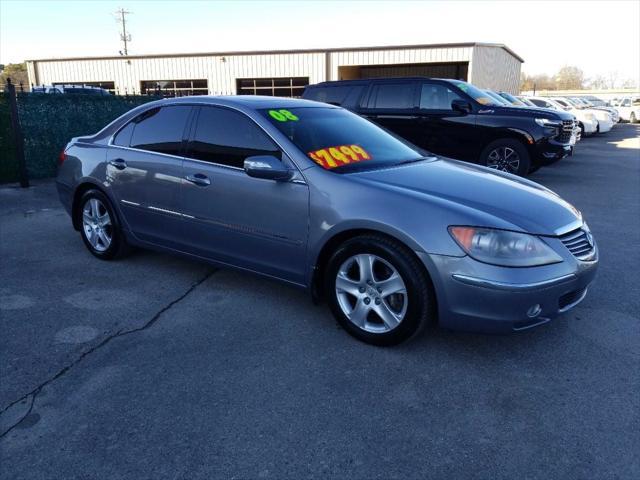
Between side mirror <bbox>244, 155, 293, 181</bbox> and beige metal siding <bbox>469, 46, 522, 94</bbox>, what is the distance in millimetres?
28006

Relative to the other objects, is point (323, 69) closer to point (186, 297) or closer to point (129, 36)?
point (186, 297)

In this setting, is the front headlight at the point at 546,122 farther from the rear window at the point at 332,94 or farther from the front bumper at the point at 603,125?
the front bumper at the point at 603,125

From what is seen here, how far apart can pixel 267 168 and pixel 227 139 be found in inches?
26.9

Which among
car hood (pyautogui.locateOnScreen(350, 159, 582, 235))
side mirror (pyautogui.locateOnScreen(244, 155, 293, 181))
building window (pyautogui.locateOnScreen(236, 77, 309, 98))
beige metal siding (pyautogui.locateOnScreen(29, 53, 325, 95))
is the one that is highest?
beige metal siding (pyautogui.locateOnScreen(29, 53, 325, 95))

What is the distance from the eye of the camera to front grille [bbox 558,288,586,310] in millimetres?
3234

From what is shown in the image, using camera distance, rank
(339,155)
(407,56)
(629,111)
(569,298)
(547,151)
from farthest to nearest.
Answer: (629,111) < (407,56) < (547,151) < (339,155) < (569,298)

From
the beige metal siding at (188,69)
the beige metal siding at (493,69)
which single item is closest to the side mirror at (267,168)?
the beige metal siding at (493,69)

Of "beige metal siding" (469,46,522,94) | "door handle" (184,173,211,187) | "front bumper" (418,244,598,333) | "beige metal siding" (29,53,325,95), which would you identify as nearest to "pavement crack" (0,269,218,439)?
"door handle" (184,173,211,187)

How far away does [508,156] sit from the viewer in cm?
946

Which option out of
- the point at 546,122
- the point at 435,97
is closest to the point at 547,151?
the point at 546,122

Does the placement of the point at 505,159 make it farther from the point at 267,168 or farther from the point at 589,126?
the point at 589,126

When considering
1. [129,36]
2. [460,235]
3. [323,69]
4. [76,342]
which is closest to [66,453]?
[76,342]

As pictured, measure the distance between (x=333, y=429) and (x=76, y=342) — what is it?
190cm

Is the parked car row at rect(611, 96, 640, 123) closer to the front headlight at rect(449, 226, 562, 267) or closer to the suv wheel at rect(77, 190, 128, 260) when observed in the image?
the front headlight at rect(449, 226, 562, 267)
